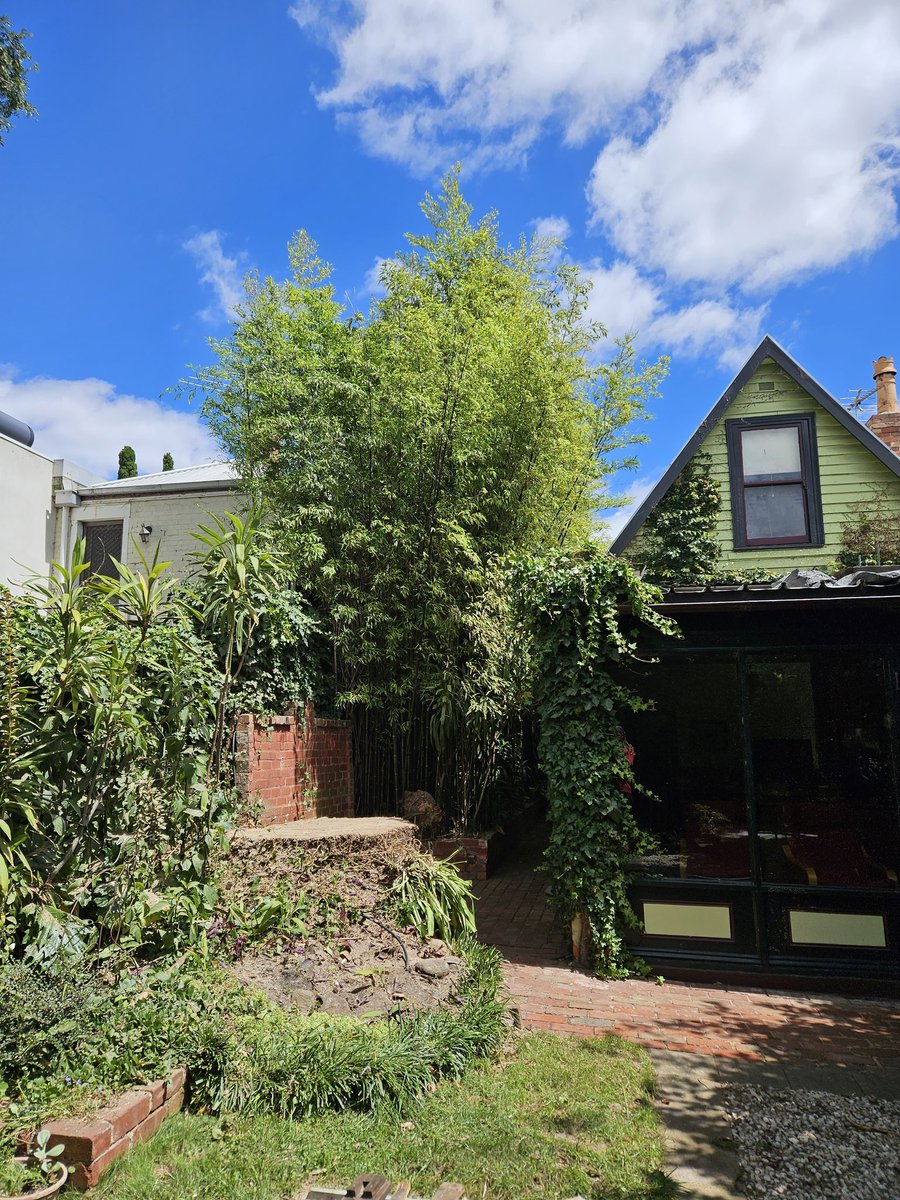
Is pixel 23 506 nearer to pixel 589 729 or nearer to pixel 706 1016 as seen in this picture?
pixel 589 729

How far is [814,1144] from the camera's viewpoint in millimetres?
2854

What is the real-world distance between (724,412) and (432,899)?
733 centimetres

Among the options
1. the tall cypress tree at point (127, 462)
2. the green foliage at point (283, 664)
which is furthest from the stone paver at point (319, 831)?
the tall cypress tree at point (127, 462)

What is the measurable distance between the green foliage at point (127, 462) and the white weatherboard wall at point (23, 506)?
25.5 feet

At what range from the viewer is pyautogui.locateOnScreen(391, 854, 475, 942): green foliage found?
4617 mm

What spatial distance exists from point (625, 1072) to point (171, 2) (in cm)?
780

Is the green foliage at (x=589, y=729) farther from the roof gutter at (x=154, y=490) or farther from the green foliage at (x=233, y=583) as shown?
the roof gutter at (x=154, y=490)

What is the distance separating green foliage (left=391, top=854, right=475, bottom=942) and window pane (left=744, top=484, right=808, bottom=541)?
6.20 metres

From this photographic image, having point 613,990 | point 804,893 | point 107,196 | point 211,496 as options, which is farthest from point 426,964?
point 211,496

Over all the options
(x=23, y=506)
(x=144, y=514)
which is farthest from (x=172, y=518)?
(x=23, y=506)

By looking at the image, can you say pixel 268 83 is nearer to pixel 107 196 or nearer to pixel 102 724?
pixel 107 196

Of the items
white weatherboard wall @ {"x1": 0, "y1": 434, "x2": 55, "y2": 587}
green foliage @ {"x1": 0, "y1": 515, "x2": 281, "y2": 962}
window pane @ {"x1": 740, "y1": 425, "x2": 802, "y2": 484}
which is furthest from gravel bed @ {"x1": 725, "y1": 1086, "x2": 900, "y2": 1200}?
white weatherboard wall @ {"x1": 0, "y1": 434, "x2": 55, "y2": 587}

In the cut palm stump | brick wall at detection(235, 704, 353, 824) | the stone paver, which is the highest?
brick wall at detection(235, 704, 353, 824)

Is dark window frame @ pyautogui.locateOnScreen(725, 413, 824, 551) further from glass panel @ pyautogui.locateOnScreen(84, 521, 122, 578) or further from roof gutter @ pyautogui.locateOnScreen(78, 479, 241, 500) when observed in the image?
glass panel @ pyautogui.locateOnScreen(84, 521, 122, 578)
